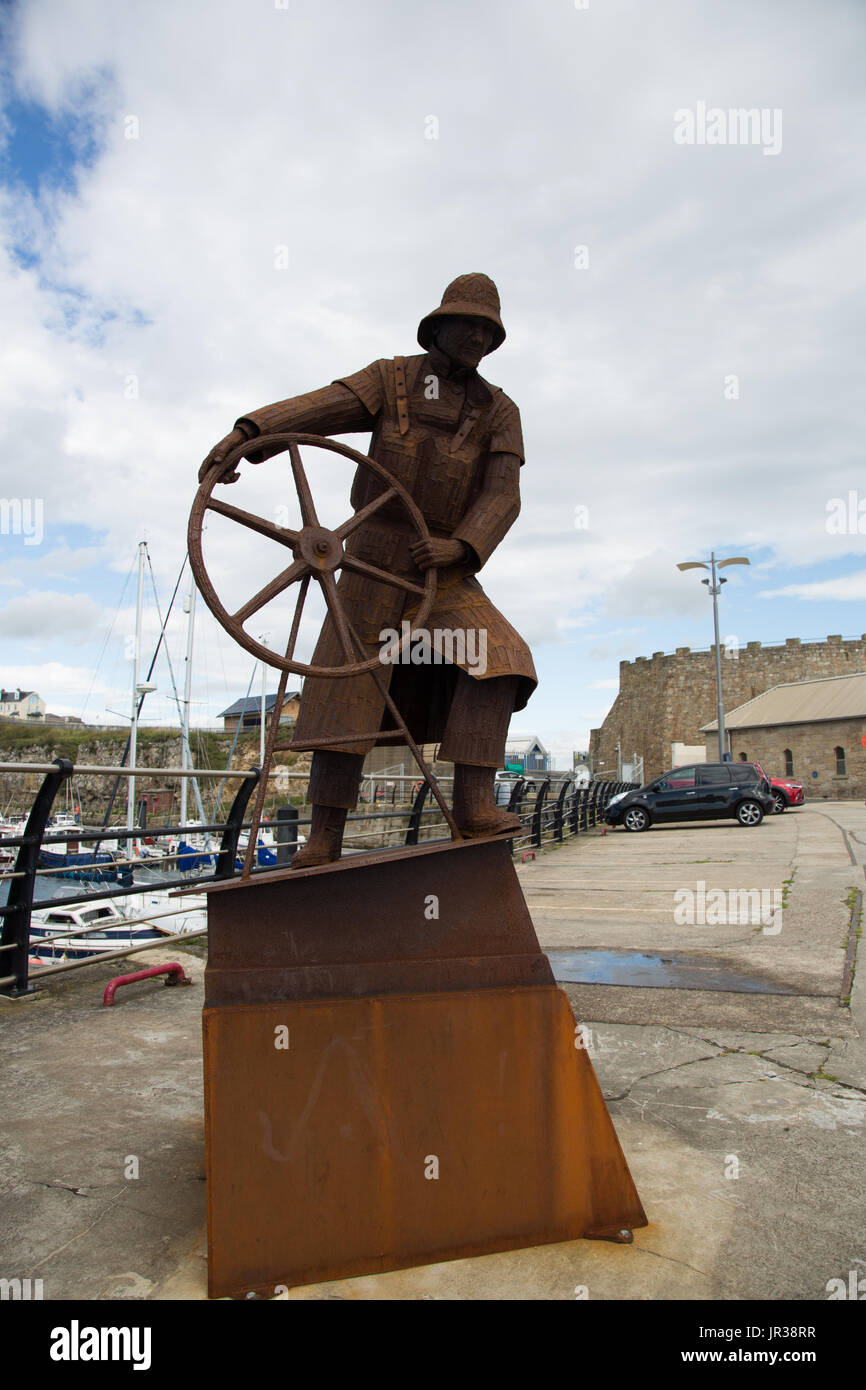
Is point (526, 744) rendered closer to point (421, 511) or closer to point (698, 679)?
point (698, 679)

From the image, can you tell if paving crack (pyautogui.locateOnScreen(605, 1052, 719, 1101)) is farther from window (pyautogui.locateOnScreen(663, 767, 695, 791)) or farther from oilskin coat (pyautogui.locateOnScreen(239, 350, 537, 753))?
window (pyautogui.locateOnScreen(663, 767, 695, 791))

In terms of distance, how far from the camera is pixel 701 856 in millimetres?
11461

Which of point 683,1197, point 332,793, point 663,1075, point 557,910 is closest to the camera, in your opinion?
point 683,1197

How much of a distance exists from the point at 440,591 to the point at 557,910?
200 inches

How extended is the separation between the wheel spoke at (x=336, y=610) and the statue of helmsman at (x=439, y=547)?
16 centimetres

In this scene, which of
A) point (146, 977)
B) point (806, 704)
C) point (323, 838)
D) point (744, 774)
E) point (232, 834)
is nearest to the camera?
point (323, 838)

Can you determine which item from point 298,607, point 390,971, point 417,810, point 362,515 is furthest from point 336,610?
point 417,810

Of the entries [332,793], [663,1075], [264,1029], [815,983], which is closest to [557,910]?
[815,983]

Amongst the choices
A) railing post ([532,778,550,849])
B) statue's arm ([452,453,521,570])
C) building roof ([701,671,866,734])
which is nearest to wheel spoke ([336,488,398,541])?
statue's arm ([452,453,521,570])

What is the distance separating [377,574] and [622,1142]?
1.85 metres

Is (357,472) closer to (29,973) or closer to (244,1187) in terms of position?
(244,1187)

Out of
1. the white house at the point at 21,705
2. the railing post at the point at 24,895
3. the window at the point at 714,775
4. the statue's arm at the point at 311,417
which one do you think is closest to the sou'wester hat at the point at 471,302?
the statue's arm at the point at 311,417

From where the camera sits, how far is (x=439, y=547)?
8.27 ft

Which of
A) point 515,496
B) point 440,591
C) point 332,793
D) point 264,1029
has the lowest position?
point 264,1029
